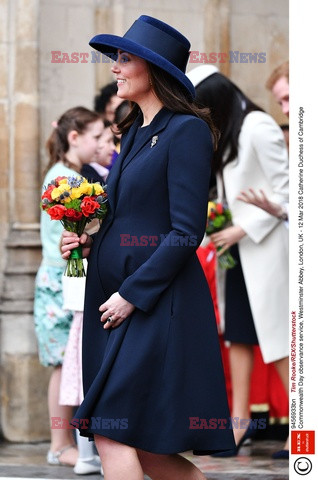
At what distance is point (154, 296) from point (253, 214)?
2291mm

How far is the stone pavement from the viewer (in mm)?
5965

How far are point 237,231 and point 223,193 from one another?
0.95 ft

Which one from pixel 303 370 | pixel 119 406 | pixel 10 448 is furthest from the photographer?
pixel 10 448

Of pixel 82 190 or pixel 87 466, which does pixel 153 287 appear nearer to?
pixel 82 190

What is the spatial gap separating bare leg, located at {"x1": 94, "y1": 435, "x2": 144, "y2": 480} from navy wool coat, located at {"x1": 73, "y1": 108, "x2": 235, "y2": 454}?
38 millimetres

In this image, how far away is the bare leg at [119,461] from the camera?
Result: 4145 mm

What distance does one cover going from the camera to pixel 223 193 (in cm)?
656

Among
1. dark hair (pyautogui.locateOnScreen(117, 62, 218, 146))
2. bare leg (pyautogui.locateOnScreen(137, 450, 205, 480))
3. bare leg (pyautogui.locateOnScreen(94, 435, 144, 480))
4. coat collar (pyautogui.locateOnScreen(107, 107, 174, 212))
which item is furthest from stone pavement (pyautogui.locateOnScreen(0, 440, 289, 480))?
dark hair (pyautogui.locateOnScreen(117, 62, 218, 146))

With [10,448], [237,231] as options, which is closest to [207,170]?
[237,231]

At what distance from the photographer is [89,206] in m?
4.34

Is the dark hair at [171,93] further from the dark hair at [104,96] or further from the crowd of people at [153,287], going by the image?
the dark hair at [104,96]

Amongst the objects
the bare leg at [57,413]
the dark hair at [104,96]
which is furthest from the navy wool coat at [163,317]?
the dark hair at [104,96]

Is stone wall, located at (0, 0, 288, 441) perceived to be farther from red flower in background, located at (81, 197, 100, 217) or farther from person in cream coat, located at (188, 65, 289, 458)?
red flower in background, located at (81, 197, 100, 217)

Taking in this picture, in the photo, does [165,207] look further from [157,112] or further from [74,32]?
[74,32]
